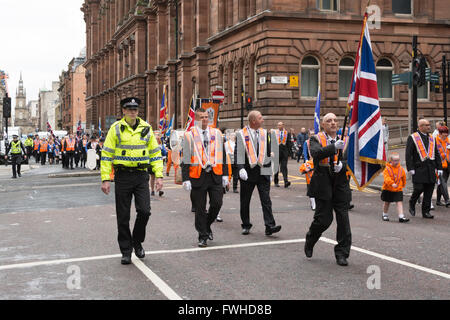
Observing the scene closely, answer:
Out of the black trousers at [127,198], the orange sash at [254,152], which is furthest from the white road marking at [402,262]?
the black trousers at [127,198]

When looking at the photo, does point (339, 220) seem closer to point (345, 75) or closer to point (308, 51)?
point (308, 51)

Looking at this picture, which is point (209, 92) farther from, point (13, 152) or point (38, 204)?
point (38, 204)

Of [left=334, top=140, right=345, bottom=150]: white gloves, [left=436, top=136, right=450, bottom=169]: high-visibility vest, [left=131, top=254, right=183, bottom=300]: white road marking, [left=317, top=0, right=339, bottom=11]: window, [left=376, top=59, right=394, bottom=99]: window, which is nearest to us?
[left=131, top=254, right=183, bottom=300]: white road marking

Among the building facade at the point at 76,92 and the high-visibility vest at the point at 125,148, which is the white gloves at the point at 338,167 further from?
the building facade at the point at 76,92

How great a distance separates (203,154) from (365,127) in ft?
8.43

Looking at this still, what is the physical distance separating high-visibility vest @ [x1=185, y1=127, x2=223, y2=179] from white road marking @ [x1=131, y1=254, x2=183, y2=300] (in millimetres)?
1688

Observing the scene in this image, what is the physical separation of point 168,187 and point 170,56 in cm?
3638

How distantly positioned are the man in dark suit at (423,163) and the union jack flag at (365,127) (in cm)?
511

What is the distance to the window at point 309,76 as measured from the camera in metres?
34.8

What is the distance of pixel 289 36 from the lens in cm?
3391

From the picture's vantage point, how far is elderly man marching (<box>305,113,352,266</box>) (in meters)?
7.68

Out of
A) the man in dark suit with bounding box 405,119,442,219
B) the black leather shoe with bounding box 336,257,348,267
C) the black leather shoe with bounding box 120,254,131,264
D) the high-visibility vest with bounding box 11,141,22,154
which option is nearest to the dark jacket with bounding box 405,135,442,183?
the man in dark suit with bounding box 405,119,442,219

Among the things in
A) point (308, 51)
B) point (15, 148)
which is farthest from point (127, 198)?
point (308, 51)

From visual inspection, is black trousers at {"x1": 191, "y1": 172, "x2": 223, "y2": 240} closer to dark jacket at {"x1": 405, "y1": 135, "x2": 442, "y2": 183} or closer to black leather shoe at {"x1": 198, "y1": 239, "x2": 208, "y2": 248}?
black leather shoe at {"x1": 198, "y1": 239, "x2": 208, "y2": 248}
